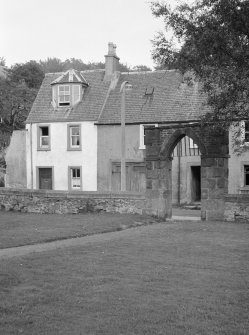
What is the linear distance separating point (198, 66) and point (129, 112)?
2018 centimetres

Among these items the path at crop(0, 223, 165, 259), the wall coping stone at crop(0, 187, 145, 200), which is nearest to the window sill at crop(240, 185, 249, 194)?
the wall coping stone at crop(0, 187, 145, 200)

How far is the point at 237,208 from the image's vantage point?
19.3 m

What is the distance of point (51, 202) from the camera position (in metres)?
22.4

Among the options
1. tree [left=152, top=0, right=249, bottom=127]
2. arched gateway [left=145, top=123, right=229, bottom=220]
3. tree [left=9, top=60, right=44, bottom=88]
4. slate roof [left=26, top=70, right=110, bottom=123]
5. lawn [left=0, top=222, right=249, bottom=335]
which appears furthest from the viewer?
tree [left=9, top=60, right=44, bottom=88]

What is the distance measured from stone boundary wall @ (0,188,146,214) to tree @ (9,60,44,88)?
3025cm

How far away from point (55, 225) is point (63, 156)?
58.2 feet

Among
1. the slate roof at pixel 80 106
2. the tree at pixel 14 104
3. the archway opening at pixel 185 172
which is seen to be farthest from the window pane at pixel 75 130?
the tree at pixel 14 104

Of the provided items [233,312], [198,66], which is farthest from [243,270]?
[198,66]

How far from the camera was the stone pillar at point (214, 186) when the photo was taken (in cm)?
1948

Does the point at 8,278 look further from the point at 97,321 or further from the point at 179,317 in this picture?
the point at 179,317

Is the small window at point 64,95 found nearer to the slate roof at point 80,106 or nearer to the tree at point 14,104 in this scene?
the slate roof at point 80,106

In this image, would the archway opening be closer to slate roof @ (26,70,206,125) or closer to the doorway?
slate roof @ (26,70,206,125)

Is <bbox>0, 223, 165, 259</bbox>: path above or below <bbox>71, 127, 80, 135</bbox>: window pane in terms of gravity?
below

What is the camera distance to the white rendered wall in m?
34.0
